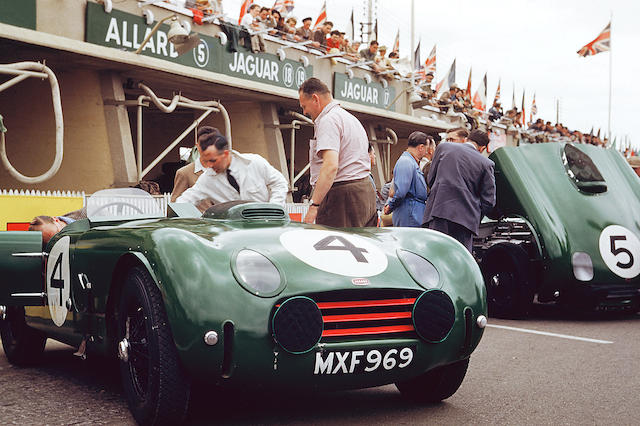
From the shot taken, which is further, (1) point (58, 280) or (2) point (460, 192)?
(2) point (460, 192)

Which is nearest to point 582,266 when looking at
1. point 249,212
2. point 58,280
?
point 249,212

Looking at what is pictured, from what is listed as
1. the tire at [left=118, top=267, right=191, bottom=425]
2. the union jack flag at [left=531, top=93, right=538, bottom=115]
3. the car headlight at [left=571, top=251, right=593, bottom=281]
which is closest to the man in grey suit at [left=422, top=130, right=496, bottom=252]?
the car headlight at [left=571, top=251, right=593, bottom=281]

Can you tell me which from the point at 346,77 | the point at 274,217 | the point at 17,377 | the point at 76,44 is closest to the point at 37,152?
the point at 76,44

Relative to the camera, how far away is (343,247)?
3465 millimetres

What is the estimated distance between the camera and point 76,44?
1184 cm

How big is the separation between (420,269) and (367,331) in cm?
43

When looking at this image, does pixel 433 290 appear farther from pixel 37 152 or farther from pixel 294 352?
pixel 37 152

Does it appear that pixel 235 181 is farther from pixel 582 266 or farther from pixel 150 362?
pixel 582 266

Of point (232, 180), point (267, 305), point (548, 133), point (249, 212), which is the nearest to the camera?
point (267, 305)

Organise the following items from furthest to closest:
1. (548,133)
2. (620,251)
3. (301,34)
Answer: (548,133)
(301,34)
(620,251)

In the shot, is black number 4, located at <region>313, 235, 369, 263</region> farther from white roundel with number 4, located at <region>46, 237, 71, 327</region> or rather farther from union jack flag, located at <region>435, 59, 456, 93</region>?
union jack flag, located at <region>435, 59, 456, 93</region>

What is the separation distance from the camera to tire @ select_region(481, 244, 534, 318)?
696 cm

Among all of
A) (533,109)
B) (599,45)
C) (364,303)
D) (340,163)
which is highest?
(599,45)

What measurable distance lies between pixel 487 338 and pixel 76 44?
8334mm
